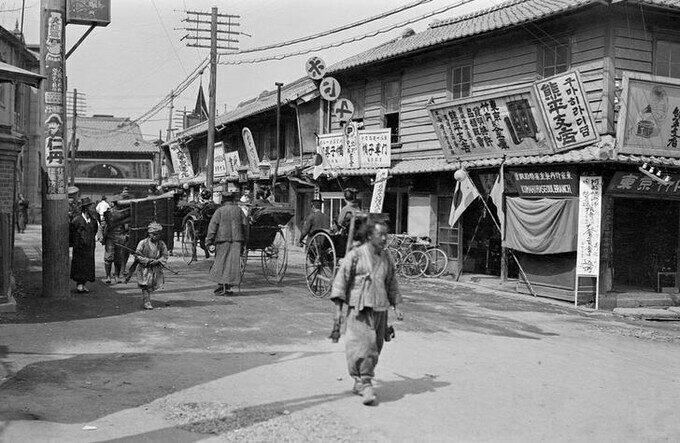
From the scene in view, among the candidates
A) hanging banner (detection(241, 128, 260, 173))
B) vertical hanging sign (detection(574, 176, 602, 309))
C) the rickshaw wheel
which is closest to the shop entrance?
vertical hanging sign (detection(574, 176, 602, 309))

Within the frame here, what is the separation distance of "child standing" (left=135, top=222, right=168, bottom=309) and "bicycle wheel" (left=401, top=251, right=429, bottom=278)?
8754 mm

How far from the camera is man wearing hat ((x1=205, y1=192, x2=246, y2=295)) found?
12453mm

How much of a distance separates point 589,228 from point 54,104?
10.5 m

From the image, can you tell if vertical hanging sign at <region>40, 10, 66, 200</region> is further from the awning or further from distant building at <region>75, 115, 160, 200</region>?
distant building at <region>75, 115, 160, 200</region>

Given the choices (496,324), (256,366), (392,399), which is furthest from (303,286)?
(392,399)

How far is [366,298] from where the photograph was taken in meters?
6.08

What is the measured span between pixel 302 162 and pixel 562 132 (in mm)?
13290

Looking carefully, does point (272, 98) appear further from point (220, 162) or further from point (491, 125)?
point (491, 125)

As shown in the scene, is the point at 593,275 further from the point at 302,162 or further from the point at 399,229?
the point at 302,162

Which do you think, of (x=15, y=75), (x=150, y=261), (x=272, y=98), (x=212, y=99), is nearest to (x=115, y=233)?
(x=150, y=261)

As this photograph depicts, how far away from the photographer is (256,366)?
7246 mm

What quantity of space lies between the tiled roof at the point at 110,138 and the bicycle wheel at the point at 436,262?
46.4 m

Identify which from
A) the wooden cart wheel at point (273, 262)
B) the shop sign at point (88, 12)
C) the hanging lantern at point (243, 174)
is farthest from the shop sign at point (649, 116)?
the hanging lantern at point (243, 174)

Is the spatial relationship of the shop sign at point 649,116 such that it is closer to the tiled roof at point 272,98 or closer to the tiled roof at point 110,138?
the tiled roof at point 272,98
